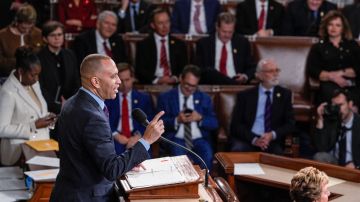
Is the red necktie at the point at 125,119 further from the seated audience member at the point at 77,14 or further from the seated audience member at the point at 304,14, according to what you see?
the seated audience member at the point at 304,14

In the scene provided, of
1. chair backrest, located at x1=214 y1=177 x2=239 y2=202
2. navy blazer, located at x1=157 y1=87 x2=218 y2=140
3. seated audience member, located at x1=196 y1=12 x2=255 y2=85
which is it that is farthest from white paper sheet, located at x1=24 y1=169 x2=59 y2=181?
seated audience member, located at x1=196 y1=12 x2=255 y2=85

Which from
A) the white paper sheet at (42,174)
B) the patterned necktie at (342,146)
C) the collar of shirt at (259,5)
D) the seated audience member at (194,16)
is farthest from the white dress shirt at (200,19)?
the white paper sheet at (42,174)

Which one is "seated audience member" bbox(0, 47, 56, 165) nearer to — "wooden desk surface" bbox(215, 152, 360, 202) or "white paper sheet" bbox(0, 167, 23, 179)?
"white paper sheet" bbox(0, 167, 23, 179)

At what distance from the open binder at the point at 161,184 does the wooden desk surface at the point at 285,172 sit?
3.12ft

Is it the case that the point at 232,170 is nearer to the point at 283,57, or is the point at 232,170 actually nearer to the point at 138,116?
the point at 138,116

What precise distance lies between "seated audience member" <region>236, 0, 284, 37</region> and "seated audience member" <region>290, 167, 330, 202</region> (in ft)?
12.7

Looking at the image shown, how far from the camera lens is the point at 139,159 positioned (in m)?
3.00

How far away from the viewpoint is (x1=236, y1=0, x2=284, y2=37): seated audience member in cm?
690

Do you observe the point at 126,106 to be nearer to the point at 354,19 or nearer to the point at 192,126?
the point at 192,126

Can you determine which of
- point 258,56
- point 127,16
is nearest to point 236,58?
point 258,56

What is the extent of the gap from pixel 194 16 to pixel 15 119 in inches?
98.4

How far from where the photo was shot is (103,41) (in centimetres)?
640

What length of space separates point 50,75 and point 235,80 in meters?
1.60

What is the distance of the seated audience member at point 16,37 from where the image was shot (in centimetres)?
600
